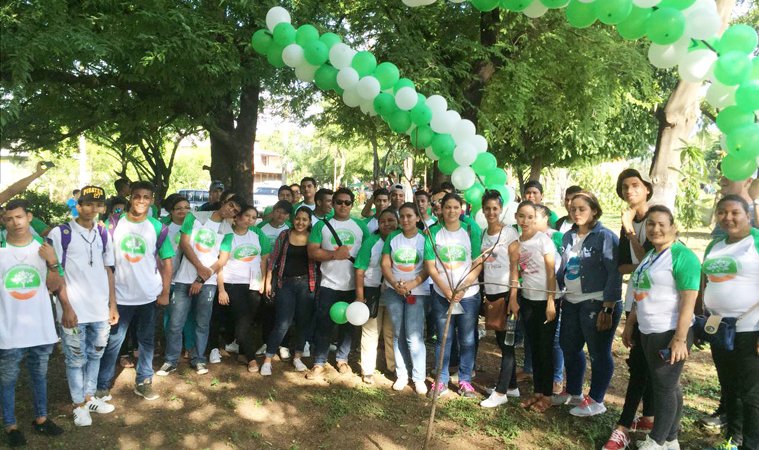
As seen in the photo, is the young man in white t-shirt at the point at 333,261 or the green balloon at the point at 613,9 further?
the young man in white t-shirt at the point at 333,261

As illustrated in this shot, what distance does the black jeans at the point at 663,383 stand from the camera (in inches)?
131

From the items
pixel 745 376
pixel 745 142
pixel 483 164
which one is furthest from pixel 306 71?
pixel 745 376

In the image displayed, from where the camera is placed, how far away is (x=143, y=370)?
440cm

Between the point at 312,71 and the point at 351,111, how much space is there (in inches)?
131

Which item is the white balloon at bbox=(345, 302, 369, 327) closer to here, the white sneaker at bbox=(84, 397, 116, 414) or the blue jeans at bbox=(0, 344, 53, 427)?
the white sneaker at bbox=(84, 397, 116, 414)

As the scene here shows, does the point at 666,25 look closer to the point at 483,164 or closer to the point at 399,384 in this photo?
the point at 483,164

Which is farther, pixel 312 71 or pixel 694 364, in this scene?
pixel 694 364

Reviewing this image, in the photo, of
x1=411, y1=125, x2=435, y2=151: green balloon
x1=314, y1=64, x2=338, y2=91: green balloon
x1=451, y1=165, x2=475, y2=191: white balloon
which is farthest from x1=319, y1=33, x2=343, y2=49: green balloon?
x1=451, y1=165, x2=475, y2=191: white balloon

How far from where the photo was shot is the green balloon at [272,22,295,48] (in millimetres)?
4680

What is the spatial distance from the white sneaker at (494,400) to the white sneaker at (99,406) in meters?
3.04

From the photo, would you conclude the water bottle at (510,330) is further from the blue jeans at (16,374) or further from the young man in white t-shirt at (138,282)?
the blue jeans at (16,374)

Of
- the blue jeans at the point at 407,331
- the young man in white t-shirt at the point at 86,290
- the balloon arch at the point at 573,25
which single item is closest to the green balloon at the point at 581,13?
the balloon arch at the point at 573,25

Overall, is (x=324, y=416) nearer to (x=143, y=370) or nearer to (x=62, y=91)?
(x=143, y=370)

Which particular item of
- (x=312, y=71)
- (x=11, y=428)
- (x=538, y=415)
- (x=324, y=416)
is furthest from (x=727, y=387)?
(x=11, y=428)
